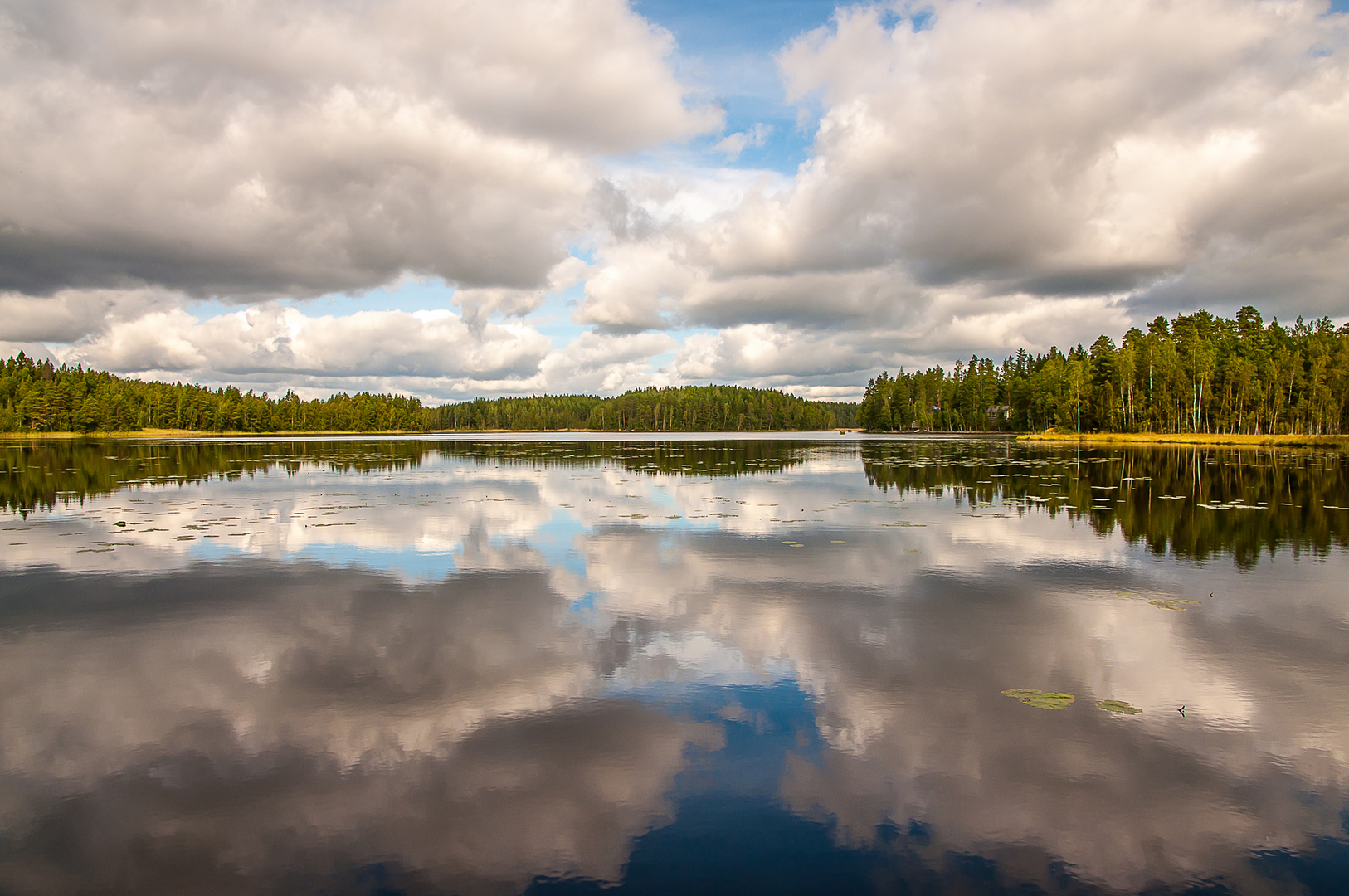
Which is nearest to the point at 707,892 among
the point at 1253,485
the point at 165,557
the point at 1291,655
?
the point at 1291,655

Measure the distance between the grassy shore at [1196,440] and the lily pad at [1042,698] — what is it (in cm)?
8447

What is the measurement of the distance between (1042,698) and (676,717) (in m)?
4.79

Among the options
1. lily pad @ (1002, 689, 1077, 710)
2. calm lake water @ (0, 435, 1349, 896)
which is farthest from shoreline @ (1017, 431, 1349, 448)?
lily pad @ (1002, 689, 1077, 710)

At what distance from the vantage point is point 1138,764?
24.4 feet

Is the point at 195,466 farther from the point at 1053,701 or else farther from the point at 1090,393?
the point at 1090,393

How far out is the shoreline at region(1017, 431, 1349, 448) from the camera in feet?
239

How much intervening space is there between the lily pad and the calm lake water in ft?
0.25

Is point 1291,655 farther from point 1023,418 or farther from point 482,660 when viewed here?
point 1023,418

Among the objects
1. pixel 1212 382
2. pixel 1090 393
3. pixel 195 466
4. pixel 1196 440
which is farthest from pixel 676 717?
pixel 1090 393

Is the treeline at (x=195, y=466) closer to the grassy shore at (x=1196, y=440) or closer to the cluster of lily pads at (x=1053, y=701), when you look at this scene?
the cluster of lily pads at (x=1053, y=701)

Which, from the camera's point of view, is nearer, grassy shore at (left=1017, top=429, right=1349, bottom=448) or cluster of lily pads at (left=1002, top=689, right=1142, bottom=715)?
cluster of lily pads at (left=1002, top=689, right=1142, bottom=715)

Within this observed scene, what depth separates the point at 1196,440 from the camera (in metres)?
85.7

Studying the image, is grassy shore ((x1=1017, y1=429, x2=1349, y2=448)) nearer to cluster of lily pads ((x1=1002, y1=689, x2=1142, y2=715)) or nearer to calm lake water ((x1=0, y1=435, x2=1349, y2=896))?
calm lake water ((x1=0, y1=435, x2=1349, y2=896))

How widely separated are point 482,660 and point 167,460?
66.6 meters
